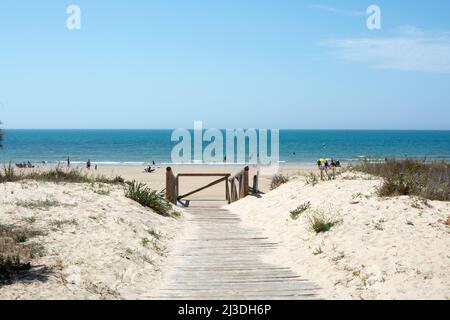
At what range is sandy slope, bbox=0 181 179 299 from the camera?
7.15m

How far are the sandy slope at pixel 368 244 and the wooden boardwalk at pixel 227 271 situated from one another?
0.39 metres

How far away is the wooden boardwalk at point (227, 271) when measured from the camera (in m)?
7.34

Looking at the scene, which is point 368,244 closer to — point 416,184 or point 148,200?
point 416,184

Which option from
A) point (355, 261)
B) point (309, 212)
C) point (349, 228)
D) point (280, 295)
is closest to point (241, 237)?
point (309, 212)

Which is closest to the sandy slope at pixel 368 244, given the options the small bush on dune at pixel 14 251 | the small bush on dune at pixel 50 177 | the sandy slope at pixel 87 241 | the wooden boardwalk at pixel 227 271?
the wooden boardwalk at pixel 227 271

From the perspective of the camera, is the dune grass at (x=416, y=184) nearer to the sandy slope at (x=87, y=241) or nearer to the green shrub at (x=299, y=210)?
the green shrub at (x=299, y=210)

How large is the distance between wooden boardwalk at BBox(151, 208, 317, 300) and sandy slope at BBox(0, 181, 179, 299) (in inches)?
16.5

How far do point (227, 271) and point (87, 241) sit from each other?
2.65 metres

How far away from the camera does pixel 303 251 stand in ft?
32.3

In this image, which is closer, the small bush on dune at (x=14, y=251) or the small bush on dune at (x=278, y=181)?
the small bush on dune at (x=14, y=251)

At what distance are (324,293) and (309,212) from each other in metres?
4.79

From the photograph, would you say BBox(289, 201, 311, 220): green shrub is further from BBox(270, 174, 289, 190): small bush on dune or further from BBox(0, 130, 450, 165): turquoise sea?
BBox(0, 130, 450, 165): turquoise sea
